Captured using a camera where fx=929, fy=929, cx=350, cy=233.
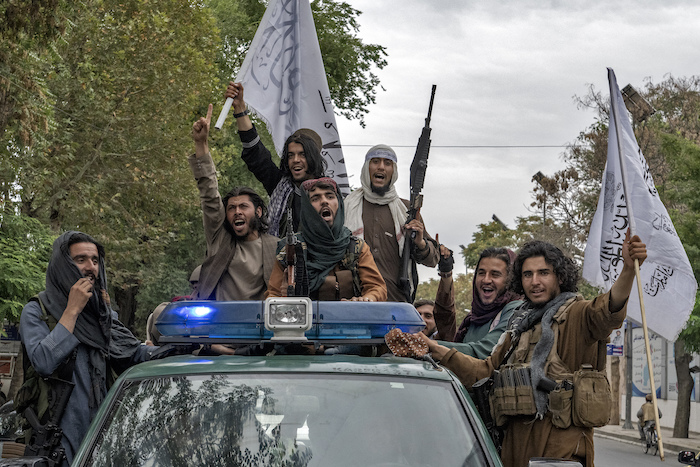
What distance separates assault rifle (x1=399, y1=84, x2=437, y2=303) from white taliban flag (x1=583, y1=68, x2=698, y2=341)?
4.40ft

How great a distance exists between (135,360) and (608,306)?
261cm

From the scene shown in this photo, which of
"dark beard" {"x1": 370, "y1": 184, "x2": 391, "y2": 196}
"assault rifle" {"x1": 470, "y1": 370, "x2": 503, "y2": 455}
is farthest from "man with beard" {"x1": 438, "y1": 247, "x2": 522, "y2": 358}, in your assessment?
"dark beard" {"x1": 370, "y1": 184, "x2": 391, "y2": 196}

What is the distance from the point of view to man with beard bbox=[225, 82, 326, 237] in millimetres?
6219

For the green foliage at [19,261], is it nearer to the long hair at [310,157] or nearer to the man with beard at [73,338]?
the long hair at [310,157]

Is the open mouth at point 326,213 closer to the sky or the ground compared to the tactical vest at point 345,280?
closer to the sky

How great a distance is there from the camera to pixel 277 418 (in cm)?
340

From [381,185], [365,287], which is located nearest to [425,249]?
[381,185]

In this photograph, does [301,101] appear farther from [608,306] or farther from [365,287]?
[608,306]

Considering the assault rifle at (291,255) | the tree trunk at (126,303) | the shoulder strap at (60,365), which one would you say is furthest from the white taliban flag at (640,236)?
the tree trunk at (126,303)

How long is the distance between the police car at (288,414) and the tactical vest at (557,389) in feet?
2.37

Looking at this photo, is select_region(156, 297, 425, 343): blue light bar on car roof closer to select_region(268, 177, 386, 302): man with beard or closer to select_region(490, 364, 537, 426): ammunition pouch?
select_region(490, 364, 537, 426): ammunition pouch

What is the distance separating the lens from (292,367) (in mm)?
3535

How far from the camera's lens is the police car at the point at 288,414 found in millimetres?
3297

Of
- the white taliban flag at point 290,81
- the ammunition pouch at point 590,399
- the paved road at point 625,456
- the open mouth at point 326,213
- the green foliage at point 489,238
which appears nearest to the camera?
the ammunition pouch at point 590,399
